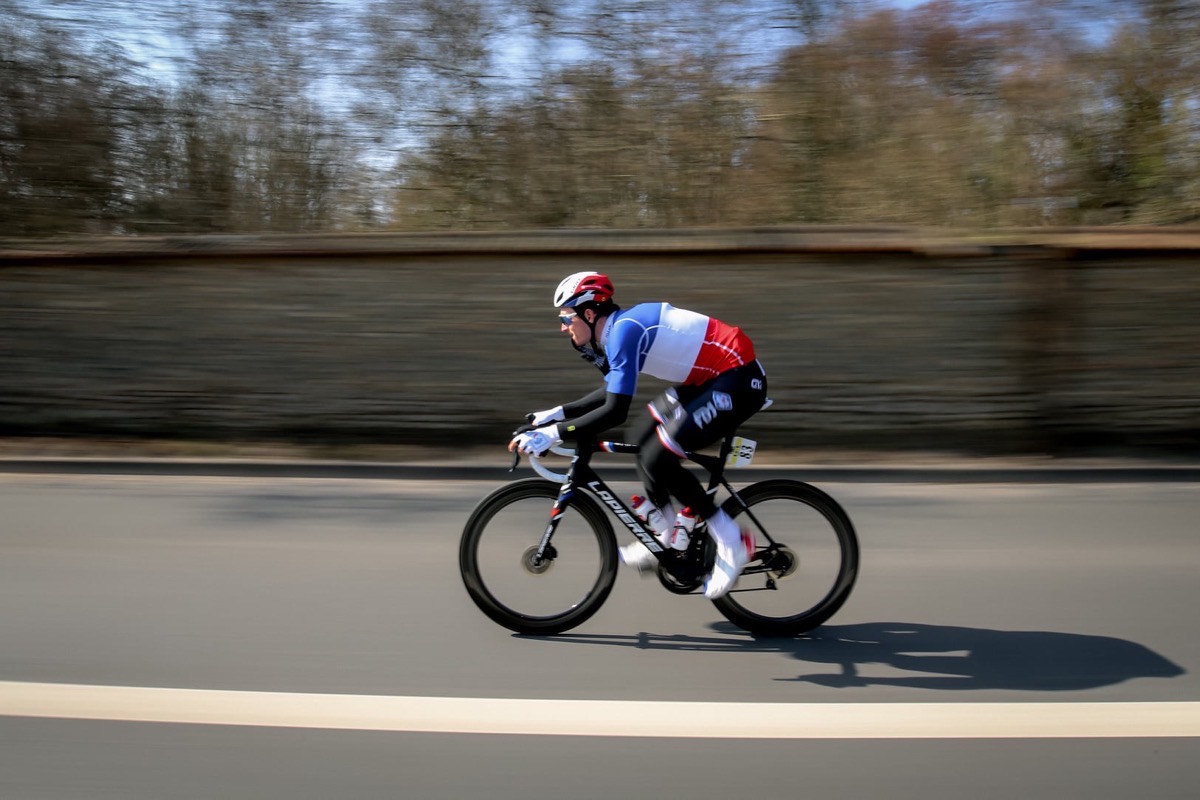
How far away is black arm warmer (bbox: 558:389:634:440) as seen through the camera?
4.28 m

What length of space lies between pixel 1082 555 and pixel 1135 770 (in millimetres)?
2813

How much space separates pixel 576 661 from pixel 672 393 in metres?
1.26

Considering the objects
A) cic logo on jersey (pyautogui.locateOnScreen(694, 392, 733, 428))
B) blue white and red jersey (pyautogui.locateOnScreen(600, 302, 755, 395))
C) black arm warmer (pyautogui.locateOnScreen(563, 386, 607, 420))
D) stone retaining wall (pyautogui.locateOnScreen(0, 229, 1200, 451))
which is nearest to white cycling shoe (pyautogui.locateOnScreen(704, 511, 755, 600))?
cic logo on jersey (pyautogui.locateOnScreen(694, 392, 733, 428))

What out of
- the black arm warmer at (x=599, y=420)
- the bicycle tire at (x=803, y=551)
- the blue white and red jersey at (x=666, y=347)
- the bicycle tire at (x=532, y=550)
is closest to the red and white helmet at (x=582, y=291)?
the blue white and red jersey at (x=666, y=347)

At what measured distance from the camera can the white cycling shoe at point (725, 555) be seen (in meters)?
4.39

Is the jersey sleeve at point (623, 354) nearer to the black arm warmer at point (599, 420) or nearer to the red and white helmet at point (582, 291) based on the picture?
the black arm warmer at point (599, 420)

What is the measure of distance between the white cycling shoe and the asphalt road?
277mm

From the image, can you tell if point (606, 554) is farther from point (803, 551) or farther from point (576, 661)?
point (803, 551)

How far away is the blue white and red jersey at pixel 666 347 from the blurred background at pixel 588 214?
176 inches

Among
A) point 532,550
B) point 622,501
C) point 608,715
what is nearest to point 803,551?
point 622,501

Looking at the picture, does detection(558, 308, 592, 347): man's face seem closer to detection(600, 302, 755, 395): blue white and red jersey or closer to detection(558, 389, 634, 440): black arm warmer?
detection(600, 302, 755, 395): blue white and red jersey

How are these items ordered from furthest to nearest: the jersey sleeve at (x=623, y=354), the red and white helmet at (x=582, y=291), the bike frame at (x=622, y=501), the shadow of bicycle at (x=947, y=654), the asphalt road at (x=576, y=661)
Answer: the bike frame at (x=622, y=501), the red and white helmet at (x=582, y=291), the jersey sleeve at (x=623, y=354), the shadow of bicycle at (x=947, y=654), the asphalt road at (x=576, y=661)

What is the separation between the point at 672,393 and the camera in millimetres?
4570

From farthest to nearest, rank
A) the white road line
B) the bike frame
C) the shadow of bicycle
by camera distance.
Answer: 1. the bike frame
2. the shadow of bicycle
3. the white road line
